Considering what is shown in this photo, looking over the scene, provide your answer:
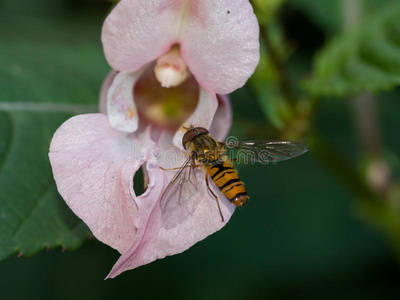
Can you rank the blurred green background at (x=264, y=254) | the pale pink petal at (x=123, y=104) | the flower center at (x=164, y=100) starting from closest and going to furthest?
1. the pale pink petal at (x=123, y=104)
2. the flower center at (x=164, y=100)
3. the blurred green background at (x=264, y=254)

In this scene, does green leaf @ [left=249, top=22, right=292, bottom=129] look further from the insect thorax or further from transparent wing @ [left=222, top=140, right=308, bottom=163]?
the insect thorax

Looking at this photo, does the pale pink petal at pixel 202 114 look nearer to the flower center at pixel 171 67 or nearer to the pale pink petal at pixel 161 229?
the flower center at pixel 171 67

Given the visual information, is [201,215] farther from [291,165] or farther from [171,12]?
[291,165]

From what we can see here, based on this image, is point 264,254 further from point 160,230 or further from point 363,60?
point 160,230

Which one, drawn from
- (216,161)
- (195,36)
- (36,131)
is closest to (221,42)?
(195,36)

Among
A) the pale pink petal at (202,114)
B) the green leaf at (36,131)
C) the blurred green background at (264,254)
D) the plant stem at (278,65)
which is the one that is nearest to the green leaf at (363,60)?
the plant stem at (278,65)

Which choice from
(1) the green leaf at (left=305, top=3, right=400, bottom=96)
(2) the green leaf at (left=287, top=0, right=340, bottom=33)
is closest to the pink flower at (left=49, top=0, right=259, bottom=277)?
(1) the green leaf at (left=305, top=3, right=400, bottom=96)

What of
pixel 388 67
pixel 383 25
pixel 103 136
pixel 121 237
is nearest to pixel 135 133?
pixel 103 136
